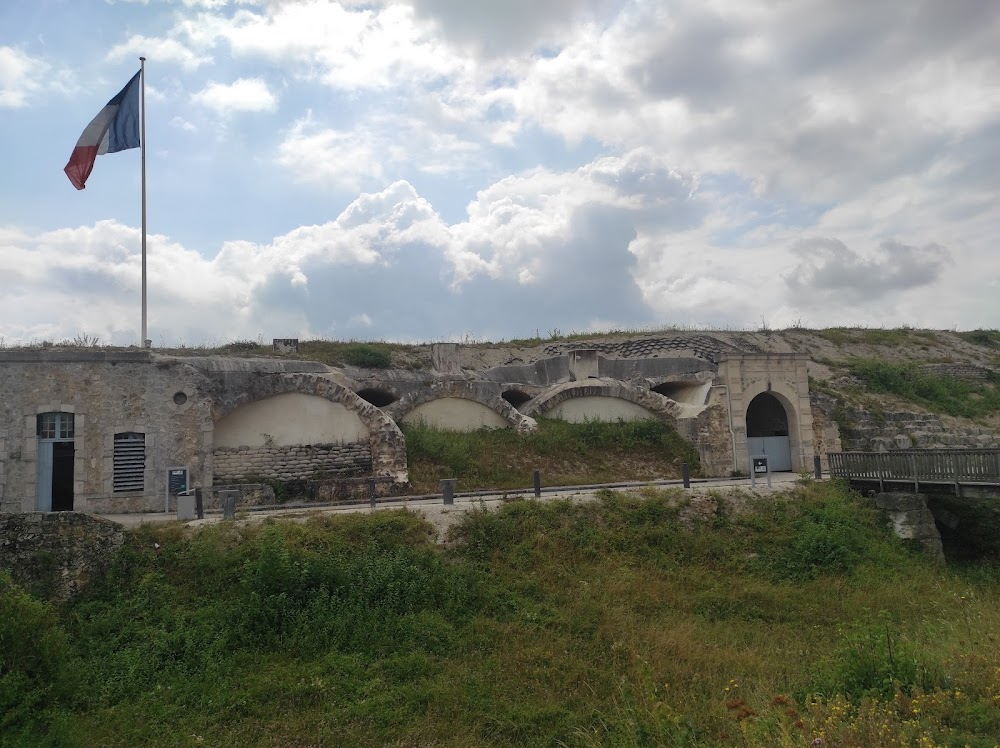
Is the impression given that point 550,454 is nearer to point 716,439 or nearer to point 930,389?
point 716,439

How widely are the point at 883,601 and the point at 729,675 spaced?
476cm

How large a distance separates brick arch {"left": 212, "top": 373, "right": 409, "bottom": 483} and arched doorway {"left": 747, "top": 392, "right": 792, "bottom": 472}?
10.6 m

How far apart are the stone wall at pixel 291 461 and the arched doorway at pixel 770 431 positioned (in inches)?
459

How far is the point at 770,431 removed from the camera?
77.4 ft

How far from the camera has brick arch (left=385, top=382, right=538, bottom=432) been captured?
22359 millimetres

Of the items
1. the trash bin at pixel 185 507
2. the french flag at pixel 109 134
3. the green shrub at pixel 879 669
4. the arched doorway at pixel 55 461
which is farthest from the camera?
the french flag at pixel 109 134

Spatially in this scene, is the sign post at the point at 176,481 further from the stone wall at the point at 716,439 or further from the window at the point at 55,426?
the stone wall at the point at 716,439

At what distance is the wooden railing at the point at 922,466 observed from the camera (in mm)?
14609

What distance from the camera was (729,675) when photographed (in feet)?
32.8

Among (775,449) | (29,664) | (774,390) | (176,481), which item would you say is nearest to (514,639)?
(29,664)

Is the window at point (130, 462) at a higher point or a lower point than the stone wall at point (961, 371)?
lower

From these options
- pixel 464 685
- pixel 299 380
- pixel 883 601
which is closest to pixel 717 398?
pixel 883 601

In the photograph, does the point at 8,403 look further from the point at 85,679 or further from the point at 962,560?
the point at 962,560

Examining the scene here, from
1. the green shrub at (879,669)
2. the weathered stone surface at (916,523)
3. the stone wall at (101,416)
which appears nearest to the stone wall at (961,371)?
the weathered stone surface at (916,523)
